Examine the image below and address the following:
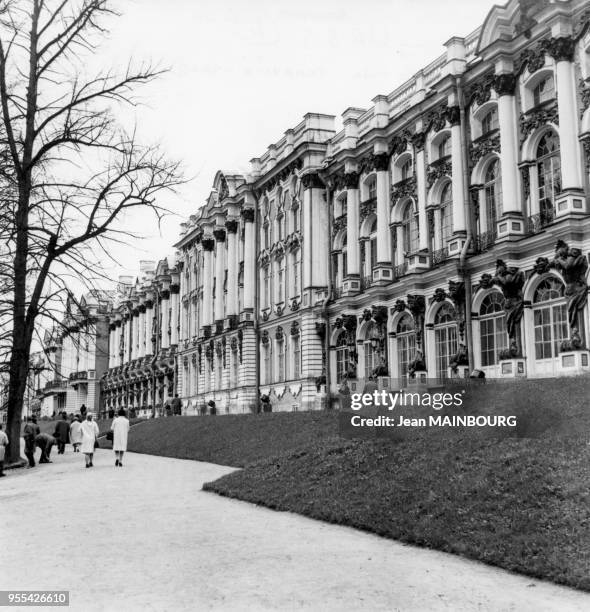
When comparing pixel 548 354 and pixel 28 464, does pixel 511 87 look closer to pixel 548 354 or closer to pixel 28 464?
pixel 548 354

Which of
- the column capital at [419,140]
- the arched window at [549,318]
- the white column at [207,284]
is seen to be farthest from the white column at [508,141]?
the white column at [207,284]

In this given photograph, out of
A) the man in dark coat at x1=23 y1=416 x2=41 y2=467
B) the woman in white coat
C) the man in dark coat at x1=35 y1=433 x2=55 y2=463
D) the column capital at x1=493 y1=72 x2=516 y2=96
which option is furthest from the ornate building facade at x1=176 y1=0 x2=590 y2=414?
the man in dark coat at x1=23 y1=416 x2=41 y2=467

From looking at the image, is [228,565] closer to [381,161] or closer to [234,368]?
[381,161]

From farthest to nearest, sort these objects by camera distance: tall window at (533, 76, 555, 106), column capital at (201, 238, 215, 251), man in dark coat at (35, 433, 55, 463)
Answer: column capital at (201, 238, 215, 251)
tall window at (533, 76, 555, 106)
man in dark coat at (35, 433, 55, 463)

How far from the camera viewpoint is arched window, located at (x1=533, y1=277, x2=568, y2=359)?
2536cm

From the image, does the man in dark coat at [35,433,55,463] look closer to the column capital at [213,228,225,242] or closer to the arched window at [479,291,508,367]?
the arched window at [479,291,508,367]

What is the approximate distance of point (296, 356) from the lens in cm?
4412

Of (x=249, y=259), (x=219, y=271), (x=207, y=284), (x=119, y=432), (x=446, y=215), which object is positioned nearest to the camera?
(x=119, y=432)

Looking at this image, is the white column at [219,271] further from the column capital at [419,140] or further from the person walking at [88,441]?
the person walking at [88,441]

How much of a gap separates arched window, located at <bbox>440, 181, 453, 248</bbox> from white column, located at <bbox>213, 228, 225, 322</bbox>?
84.4 ft

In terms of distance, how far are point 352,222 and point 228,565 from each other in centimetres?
3151

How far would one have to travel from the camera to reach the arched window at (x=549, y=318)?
83.2ft

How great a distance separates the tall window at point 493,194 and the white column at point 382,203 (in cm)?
719

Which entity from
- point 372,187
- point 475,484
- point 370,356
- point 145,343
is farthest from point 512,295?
point 145,343
